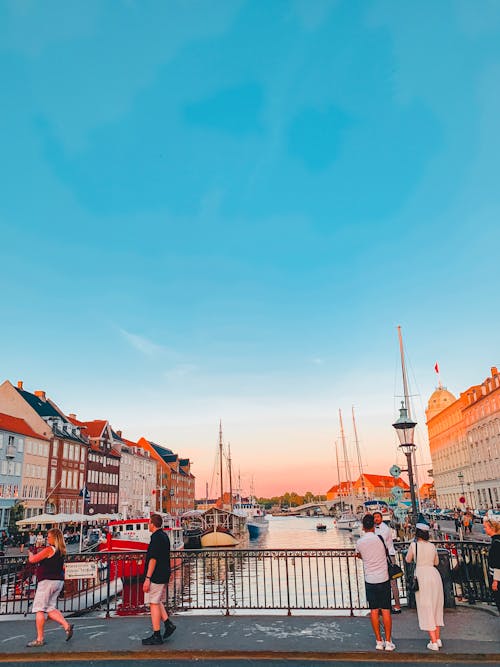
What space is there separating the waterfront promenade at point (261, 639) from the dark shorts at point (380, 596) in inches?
24.7

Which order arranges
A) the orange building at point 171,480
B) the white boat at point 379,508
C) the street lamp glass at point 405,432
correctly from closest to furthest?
the street lamp glass at point 405,432
the white boat at point 379,508
the orange building at point 171,480

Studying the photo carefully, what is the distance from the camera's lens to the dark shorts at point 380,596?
8336 millimetres

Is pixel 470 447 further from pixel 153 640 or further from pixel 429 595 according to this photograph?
pixel 153 640

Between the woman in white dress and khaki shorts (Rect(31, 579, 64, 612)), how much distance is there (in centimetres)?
600

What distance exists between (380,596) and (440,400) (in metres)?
140

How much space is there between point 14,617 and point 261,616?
20.1 feet

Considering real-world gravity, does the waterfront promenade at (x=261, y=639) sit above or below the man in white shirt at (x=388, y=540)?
below

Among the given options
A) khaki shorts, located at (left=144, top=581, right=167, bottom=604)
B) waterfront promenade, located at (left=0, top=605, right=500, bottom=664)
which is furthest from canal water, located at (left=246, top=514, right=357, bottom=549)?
khaki shorts, located at (left=144, top=581, right=167, bottom=604)

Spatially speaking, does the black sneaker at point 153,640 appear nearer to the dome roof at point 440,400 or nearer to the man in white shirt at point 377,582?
the man in white shirt at point 377,582

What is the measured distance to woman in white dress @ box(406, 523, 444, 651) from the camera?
322 inches

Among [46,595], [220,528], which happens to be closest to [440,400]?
[220,528]

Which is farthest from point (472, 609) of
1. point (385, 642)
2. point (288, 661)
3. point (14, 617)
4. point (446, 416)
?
point (446, 416)

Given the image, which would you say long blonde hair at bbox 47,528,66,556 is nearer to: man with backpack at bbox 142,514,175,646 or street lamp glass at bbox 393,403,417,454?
man with backpack at bbox 142,514,175,646

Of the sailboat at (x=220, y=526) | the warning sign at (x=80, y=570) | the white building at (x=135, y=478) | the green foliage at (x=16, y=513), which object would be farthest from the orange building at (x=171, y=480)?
the warning sign at (x=80, y=570)
